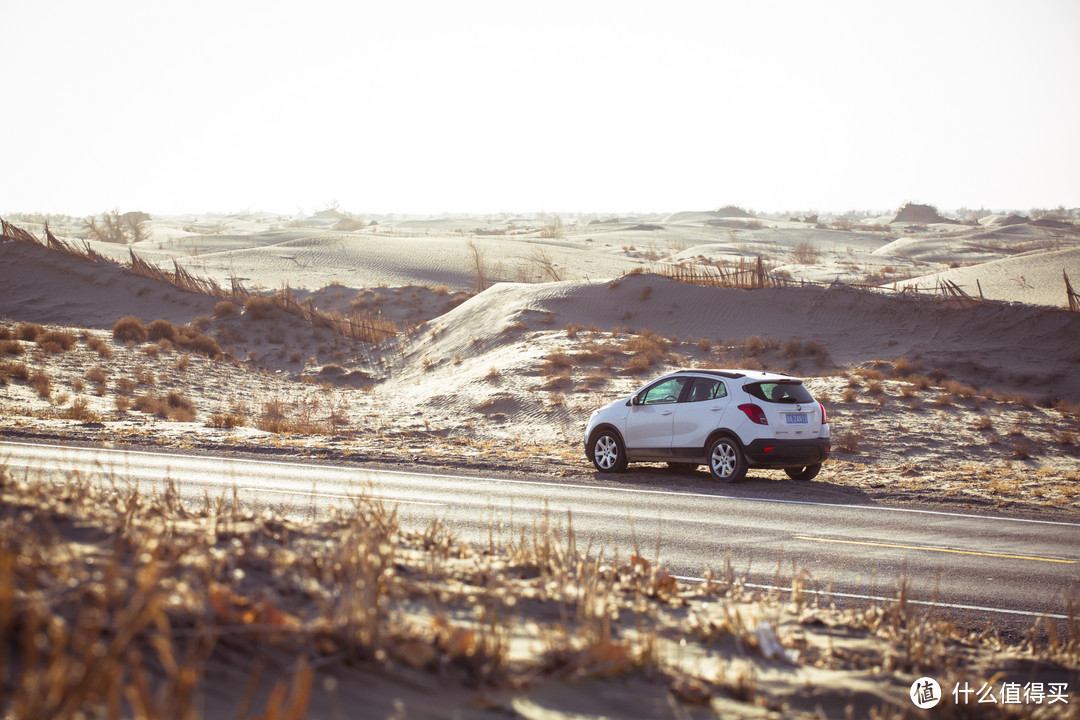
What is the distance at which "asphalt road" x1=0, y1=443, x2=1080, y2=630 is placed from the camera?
859cm

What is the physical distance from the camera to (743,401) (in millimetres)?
14641

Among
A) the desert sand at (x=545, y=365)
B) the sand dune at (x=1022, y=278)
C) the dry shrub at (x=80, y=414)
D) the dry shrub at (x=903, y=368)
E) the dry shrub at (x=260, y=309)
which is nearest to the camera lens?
the desert sand at (x=545, y=365)

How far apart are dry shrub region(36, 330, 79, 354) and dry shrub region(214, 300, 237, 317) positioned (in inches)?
311

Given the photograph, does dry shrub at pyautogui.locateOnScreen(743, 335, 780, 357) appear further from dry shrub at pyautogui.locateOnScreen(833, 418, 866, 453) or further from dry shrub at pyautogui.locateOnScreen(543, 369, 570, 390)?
dry shrub at pyautogui.locateOnScreen(833, 418, 866, 453)

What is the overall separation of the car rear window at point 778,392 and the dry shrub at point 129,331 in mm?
26657

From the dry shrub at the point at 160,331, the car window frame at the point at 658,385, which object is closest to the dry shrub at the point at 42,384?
the dry shrub at the point at 160,331

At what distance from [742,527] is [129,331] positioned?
29426mm

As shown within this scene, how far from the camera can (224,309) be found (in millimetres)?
39750

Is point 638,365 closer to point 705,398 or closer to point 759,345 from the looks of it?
point 759,345

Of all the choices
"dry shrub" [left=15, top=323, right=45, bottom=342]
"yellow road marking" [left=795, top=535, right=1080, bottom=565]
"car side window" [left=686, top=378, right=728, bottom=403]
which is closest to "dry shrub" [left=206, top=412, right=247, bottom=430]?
"car side window" [left=686, top=378, right=728, bottom=403]

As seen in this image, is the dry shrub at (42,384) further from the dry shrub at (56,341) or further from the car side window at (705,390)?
the car side window at (705,390)

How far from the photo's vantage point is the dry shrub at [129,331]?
34.2m

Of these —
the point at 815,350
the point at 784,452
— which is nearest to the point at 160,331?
the point at 815,350

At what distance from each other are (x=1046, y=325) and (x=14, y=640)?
31.6m
